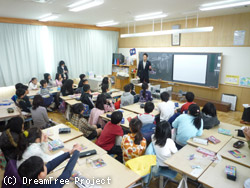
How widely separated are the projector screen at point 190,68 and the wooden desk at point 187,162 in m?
4.65

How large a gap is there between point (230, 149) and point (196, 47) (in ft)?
16.2

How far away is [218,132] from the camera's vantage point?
3000 millimetres

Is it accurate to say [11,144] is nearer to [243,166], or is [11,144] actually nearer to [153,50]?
[243,166]

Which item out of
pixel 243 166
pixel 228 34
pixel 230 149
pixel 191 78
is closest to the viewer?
pixel 243 166

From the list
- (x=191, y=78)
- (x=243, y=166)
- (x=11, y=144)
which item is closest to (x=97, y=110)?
(x=11, y=144)

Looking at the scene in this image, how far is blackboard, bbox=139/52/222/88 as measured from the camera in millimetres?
6051

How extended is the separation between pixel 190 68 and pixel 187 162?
5.15 meters

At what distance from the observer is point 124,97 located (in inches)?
181

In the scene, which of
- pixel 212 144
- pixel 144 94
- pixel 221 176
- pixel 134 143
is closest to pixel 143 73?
pixel 144 94

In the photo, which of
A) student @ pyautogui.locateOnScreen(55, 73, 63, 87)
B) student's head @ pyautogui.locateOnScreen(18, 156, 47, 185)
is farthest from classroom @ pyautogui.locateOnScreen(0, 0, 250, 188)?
student @ pyautogui.locateOnScreen(55, 73, 63, 87)

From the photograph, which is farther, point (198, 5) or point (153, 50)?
point (153, 50)

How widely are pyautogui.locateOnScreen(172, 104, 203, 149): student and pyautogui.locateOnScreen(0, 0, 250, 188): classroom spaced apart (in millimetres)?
16

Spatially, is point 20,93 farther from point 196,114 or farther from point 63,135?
point 196,114

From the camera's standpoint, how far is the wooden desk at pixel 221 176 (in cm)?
183
